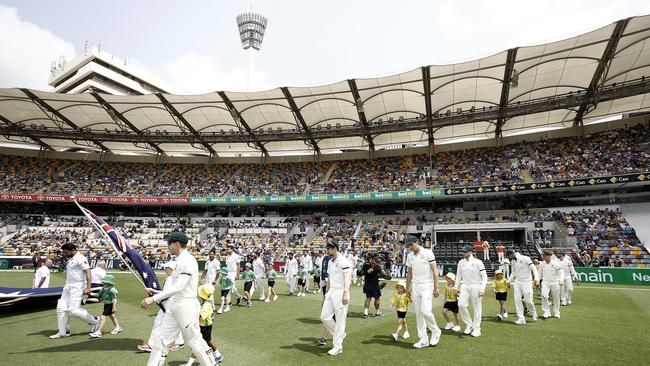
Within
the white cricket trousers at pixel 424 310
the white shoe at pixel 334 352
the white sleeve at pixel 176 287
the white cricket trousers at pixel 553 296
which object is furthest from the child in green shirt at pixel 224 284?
the white cricket trousers at pixel 553 296

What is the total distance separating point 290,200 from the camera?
36312mm

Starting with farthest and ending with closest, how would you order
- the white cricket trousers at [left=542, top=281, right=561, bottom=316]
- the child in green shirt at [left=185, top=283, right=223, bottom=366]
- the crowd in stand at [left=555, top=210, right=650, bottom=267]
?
1. the crowd in stand at [left=555, top=210, right=650, bottom=267]
2. the white cricket trousers at [left=542, top=281, right=561, bottom=316]
3. the child in green shirt at [left=185, top=283, right=223, bottom=366]

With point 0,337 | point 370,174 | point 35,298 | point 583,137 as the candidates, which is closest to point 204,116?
point 370,174

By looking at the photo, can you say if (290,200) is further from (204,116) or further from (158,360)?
(158,360)

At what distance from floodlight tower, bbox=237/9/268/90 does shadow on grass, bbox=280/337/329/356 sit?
58.7 m

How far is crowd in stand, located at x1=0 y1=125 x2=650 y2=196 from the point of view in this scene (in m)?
30.4

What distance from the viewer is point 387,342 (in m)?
7.35

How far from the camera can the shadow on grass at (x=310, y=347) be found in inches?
264

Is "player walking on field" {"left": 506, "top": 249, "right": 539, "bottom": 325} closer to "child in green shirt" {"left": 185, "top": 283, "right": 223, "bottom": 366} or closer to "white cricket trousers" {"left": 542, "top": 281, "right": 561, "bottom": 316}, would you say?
"white cricket trousers" {"left": 542, "top": 281, "right": 561, "bottom": 316}

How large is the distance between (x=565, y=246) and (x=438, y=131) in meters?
14.5

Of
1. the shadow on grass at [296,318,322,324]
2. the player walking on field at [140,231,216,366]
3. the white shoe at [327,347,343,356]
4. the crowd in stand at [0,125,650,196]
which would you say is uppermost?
the crowd in stand at [0,125,650,196]

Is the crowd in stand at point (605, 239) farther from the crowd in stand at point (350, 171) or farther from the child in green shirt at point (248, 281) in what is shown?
the child in green shirt at point (248, 281)

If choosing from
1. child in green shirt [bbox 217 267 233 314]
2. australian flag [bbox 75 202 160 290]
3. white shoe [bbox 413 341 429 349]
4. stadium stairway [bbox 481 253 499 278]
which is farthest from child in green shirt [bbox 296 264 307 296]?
stadium stairway [bbox 481 253 499 278]

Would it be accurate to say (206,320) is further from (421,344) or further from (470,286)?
(470,286)
